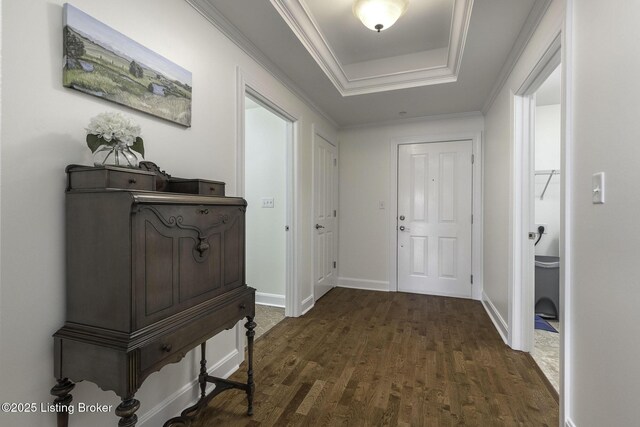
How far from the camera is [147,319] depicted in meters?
1.03

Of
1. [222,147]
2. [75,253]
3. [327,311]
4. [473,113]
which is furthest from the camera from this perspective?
[473,113]

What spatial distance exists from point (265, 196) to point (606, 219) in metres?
2.94

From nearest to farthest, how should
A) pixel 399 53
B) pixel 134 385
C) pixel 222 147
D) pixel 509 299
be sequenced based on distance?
pixel 134 385, pixel 222 147, pixel 509 299, pixel 399 53

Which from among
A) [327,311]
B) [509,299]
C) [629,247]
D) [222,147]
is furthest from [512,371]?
[222,147]

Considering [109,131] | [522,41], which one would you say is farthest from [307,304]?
[522,41]

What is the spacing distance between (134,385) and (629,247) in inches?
68.8

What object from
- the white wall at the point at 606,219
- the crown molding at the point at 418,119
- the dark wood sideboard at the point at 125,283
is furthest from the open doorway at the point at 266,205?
the white wall at the point at 606,219

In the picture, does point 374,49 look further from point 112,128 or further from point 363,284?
point 363,284

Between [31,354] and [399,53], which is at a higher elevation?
[399,53]

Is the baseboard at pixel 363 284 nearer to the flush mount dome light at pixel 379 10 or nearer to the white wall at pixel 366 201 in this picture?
the white wall at pixel 366 201

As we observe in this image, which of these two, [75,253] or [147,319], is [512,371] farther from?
[75,253]

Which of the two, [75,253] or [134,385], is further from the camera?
[75,253]

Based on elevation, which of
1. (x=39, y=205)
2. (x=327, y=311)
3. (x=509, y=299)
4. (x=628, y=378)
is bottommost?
(x=327, y=311)

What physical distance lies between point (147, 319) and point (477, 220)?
3702 mm
